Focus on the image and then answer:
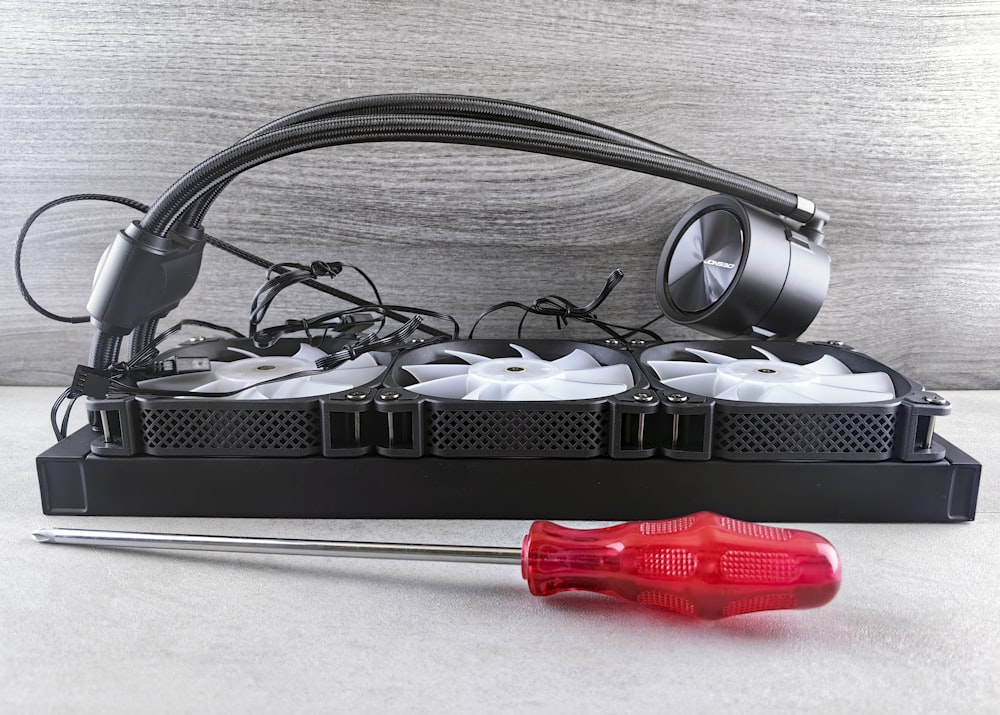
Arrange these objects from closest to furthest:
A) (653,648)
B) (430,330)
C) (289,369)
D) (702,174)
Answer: (653,648) < (702,174) < (289,369) < (430,330)

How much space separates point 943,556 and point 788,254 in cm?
45

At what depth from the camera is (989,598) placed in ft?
2.20

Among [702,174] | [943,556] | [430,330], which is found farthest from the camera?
[430,330]

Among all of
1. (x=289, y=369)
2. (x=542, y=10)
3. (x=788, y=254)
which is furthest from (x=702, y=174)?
(x=289, y=369)

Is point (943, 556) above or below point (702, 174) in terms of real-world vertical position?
below

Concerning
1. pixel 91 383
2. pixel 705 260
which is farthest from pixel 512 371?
pixel 91 383

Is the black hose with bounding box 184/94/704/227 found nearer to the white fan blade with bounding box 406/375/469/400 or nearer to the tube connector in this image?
the tube connector

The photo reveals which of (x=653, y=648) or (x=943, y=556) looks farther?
(x=943, y=556)

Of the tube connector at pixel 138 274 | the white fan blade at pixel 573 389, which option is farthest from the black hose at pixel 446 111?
the white fan blade at pixel 573 389

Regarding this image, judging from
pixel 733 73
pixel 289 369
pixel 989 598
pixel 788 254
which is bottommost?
pixel 989 598

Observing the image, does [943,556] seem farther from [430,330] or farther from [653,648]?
[430,330]

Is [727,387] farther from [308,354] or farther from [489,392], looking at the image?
[308,354]

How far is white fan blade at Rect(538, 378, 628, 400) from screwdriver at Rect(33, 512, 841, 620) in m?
0.24

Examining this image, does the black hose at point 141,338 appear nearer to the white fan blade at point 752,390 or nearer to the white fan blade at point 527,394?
the white fan blade at point 527,394
